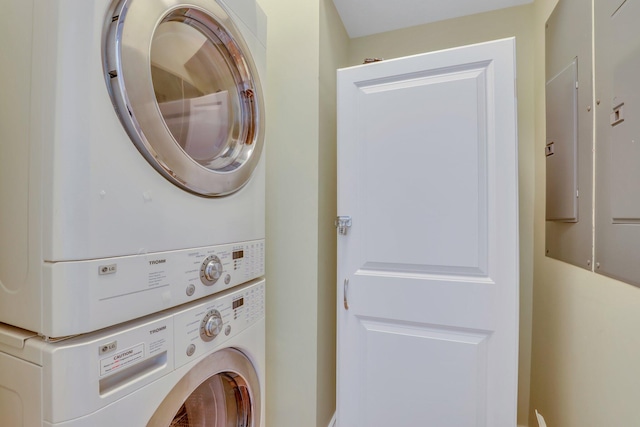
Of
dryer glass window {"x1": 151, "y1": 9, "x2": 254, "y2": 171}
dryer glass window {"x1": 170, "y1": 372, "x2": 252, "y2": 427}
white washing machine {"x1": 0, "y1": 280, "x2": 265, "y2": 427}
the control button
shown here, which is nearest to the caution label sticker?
white washing machine {"x1": 0, "y1": 280, "x2": 265, "y2": 427}

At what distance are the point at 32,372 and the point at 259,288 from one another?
0.62m

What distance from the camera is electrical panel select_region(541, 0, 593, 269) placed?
3.22ft

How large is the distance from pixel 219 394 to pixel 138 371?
1.32 feet

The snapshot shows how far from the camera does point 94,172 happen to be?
1.80 ft

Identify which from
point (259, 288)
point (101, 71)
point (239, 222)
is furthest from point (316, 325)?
point (101, 71)

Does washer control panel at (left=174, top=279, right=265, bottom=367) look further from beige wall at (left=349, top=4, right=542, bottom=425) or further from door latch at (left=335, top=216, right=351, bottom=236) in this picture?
beige wall at (left=349, top=4, right=542, bottom=425)

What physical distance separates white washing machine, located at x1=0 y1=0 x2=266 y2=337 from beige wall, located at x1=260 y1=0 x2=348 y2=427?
23.9 inches

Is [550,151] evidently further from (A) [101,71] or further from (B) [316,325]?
(A) [101,71]

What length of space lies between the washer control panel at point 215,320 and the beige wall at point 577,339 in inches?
44.8

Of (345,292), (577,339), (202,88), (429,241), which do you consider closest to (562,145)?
(429,241)

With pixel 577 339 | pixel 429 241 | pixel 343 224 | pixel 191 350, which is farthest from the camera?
pixel 343 224

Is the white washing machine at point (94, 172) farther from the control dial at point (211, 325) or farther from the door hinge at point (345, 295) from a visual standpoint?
the door hinge at point (345, 295)

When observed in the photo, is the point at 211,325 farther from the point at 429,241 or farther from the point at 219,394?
the point at 429,241

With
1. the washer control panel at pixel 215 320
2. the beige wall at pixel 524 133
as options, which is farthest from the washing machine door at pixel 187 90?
the beige wall at pixel 524 133
